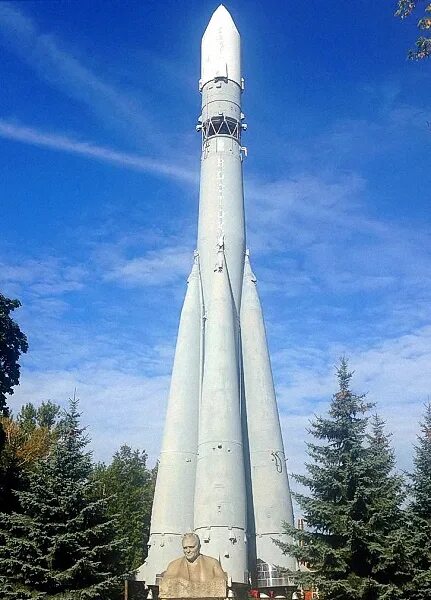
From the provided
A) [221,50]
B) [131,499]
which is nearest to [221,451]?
[131,499]

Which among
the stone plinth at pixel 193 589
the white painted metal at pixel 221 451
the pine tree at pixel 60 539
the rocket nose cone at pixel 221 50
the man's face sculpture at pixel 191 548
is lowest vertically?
the stone plinth at pixel 193 589

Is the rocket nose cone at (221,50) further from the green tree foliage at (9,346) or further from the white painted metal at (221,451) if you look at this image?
the green tree foliage at (9,346)

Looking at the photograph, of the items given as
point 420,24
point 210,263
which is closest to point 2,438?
point 210,263

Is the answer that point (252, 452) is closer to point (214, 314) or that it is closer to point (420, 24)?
point (214, 314)

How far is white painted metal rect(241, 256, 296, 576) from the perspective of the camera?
2342 centimetres

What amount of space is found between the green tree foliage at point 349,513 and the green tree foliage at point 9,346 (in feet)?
41.3

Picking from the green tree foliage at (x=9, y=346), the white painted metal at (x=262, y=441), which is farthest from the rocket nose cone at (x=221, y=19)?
the green tree foliage at (x=9, y=346)

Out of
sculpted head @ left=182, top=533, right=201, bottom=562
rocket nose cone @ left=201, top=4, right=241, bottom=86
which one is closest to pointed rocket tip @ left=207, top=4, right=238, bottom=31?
rocket nose cone @ left=201, top=4, right=241, bottom=86

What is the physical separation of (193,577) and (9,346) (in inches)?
669

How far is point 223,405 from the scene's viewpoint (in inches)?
942

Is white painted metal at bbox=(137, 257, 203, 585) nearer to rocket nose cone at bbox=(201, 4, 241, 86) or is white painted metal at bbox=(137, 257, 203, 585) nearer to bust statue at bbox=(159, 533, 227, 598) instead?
rocket nose cone at bbox=(201, 4, 241, 86)

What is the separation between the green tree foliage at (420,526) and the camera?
15688 mm

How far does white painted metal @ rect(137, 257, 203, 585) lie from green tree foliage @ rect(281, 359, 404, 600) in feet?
22.4

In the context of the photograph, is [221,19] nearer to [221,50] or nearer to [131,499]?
[221,50]
